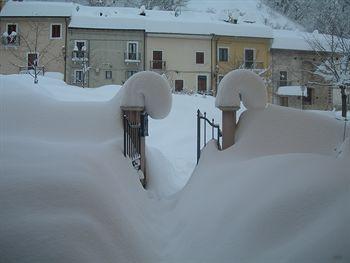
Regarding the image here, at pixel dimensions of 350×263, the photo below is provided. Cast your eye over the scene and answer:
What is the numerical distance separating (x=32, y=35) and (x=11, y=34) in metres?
1.72

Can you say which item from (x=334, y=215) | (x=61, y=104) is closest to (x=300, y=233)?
(x=334, y=215)

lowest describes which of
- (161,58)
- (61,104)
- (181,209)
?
(181,209)

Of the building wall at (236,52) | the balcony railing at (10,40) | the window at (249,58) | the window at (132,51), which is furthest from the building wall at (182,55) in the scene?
the balcony railing at (10,40)

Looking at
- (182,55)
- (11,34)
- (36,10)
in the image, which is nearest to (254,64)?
(182,55)

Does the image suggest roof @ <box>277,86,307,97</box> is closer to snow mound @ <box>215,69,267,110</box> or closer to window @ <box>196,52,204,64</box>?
window @ <box>196,52,204,64</box>

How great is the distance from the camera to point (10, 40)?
115 feet

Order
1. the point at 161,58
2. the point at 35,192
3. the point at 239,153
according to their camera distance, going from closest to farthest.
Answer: the point at 35,192 → the point at 239,153 → the point at 161,58

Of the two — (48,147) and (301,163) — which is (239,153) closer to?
(301,163)

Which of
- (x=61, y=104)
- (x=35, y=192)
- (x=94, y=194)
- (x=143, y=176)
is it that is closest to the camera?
(x=35, y=192)

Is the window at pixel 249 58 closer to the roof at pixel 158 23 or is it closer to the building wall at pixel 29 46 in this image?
the roof at pixel 158 23

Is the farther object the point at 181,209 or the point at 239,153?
the point at 239,153

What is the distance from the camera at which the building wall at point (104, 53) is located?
34.8 metres

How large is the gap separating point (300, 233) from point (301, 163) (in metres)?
1.20

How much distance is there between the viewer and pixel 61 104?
7570 mm
